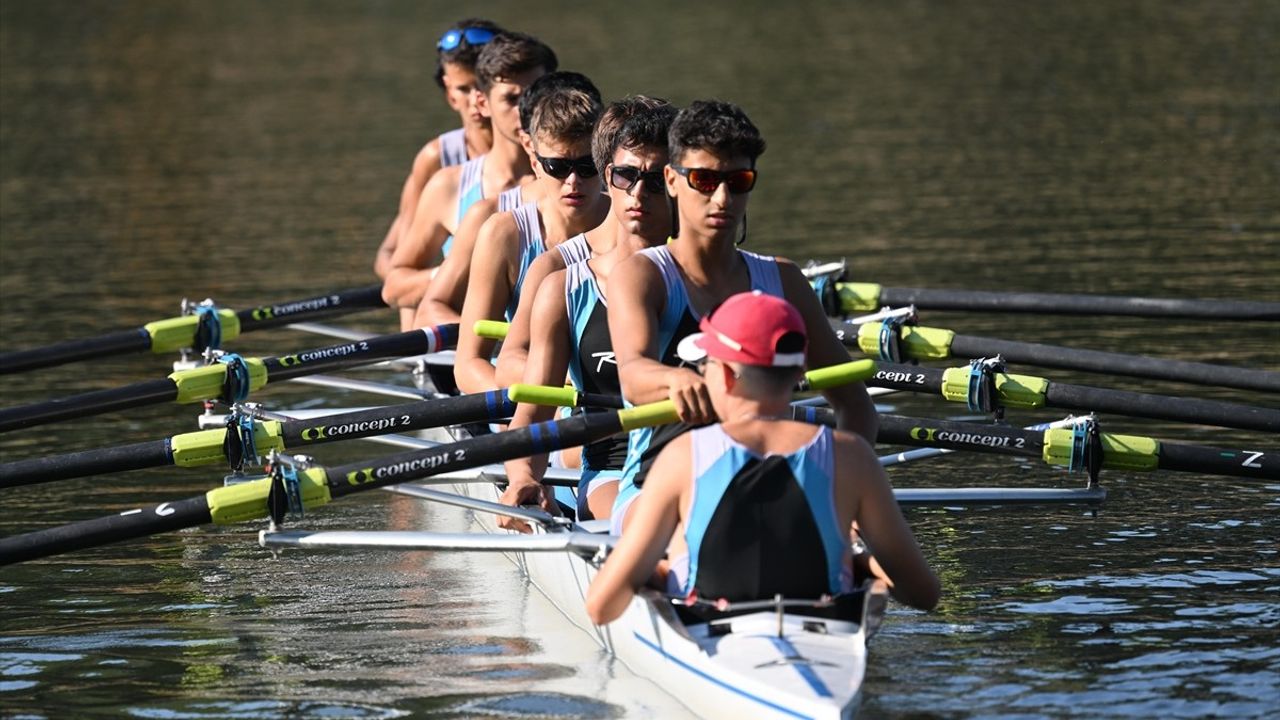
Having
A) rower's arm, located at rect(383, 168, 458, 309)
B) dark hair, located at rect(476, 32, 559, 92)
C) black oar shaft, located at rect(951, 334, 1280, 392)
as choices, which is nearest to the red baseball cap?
black oar shaft, located at rect(951, 334, 1280, 392)

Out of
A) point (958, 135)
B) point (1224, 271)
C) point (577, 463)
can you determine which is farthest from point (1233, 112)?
point (577, 463)

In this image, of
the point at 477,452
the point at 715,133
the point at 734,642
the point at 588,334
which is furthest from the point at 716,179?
the point at 734,642

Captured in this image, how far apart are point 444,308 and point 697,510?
411 centimetres

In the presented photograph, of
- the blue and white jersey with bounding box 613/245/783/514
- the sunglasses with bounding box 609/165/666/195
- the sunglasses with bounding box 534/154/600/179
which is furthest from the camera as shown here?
the sunglasses with bounding box 534/154/600/179

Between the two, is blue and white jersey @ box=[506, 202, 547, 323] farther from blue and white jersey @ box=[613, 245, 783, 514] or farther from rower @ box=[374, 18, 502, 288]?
rower @ box=[374, 18, 502, 288]

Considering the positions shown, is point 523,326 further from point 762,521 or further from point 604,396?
point 762,521

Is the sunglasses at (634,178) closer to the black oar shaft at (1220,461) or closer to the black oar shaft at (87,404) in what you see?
the black oar shaft at (1220,461)

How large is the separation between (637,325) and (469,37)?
487 cm

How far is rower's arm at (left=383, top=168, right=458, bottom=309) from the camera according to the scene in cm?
1038

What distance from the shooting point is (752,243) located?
52.4ft

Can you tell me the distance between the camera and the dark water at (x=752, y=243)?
22.3ft

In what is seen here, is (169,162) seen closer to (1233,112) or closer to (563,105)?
(1233,112)


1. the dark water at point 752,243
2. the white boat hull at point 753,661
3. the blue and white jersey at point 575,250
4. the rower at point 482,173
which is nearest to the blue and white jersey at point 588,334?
the blue and white jersey at point 575,250

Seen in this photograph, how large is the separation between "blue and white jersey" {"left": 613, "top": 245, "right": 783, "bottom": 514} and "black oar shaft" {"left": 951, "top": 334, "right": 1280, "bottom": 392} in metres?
2.36
